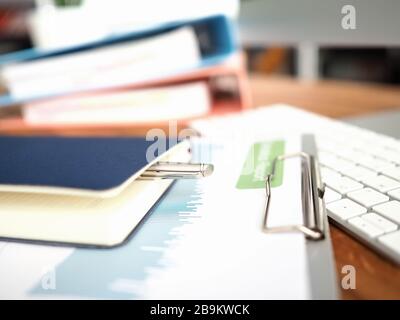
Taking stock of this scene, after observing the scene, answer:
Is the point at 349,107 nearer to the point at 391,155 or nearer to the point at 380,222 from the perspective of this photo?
the point at 391,155

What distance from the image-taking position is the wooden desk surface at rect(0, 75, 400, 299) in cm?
23

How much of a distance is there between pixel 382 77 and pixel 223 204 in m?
1.55

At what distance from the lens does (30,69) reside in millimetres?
712

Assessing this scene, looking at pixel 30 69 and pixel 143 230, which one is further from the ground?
pixel 30 69

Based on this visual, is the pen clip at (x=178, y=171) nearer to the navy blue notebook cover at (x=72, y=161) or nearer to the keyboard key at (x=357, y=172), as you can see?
the navy blue notebook cover at (x=72, y=161)

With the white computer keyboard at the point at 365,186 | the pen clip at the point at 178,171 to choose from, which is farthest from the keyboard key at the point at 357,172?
the pen clip at the point at 178,171

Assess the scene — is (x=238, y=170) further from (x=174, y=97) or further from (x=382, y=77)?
(x=382, y=77)

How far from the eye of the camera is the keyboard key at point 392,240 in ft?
0.79

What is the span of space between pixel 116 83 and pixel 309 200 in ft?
1.73

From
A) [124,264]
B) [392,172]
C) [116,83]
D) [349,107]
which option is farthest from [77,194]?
[349,107]

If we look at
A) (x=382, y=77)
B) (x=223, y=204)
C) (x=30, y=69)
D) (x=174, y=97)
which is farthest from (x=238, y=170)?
(x=382, y=77)

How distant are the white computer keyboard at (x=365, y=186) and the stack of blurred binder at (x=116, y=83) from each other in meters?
0.32

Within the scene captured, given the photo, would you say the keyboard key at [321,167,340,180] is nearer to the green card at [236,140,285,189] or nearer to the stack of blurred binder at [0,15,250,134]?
the green card at [236,140,285,189]
